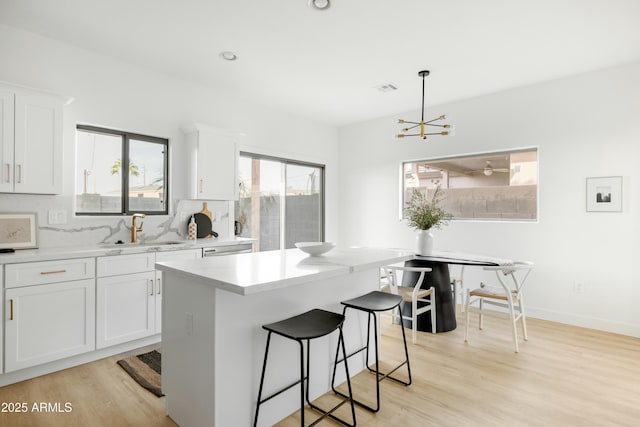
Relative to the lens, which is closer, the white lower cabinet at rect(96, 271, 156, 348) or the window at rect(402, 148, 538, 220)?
the white lower cabinet at rect(96, 271, 156, 348)

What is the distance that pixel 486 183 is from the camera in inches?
180

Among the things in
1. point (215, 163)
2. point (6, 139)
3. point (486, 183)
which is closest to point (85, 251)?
→ point (6, 139)

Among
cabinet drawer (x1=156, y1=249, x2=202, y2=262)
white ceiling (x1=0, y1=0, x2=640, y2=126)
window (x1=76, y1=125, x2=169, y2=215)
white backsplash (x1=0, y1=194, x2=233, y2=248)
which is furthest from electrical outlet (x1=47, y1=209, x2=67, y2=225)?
white ceiling (x1=0, y1=0, x2=640, y2=126)

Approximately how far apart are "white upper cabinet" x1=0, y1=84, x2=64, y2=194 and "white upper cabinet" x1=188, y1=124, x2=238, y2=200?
1245mm

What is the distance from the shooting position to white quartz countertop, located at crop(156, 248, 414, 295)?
5.45 ft

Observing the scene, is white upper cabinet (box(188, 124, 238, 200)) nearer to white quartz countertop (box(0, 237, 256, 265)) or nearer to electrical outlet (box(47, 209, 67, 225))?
white quartz countertop (box(0, 237, 256, 265))

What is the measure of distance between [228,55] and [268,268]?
91.8 inches

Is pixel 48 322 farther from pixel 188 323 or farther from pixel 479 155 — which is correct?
pixel 479 155

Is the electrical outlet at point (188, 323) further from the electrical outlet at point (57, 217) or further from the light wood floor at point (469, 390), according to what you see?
the electrical outlet at point (57, 217)

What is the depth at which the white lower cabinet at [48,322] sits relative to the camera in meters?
2.43

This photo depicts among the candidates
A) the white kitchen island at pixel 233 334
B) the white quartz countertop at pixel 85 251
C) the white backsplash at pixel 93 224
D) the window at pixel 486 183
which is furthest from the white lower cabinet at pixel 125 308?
the window at pixel 486 183

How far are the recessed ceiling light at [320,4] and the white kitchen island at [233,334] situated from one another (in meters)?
1.84

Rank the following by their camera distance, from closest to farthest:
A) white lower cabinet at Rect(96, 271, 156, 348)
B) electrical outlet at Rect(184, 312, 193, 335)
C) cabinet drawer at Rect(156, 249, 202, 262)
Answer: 1. electrical outlet at Rect(184, 312, 193, 335)
2. white lower cabinet at Rect(96, 271, 156, 348)
3. cabinet drawer at Rect(156, 249, 202, 262)

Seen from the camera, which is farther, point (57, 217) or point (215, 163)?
point (215, 163)
